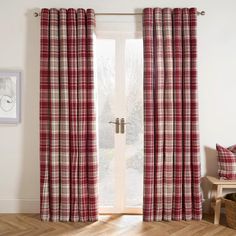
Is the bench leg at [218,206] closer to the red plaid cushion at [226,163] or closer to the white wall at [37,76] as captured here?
the red plaid cushion at [226,163]

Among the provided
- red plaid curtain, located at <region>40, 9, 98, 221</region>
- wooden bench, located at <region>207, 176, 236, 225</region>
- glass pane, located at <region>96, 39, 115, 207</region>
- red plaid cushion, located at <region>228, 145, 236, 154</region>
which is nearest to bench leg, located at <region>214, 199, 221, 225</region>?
wooden bench, located at <region>207, 176, 236, 225</region>

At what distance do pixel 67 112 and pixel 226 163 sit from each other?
1749 millimetres

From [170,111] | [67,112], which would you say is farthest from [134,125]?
[67,112]

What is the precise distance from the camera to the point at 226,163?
3148 millimetres

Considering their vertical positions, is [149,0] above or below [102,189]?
above

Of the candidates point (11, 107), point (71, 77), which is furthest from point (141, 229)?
point (11, 107)

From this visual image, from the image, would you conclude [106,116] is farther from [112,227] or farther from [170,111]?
[112,227]

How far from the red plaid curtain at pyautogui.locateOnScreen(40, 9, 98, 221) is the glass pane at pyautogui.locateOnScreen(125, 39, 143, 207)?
446mm

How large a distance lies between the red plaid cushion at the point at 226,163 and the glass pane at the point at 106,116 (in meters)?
1.17

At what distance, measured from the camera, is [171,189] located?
320 cm

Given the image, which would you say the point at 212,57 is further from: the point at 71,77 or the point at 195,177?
the point at 71,77

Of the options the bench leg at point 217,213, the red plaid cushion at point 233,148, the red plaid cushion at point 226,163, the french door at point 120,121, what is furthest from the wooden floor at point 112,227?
the red plaid cushion at point 233,148

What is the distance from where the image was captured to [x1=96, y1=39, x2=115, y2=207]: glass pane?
3373mm

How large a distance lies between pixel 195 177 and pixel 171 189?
0.28 meters
